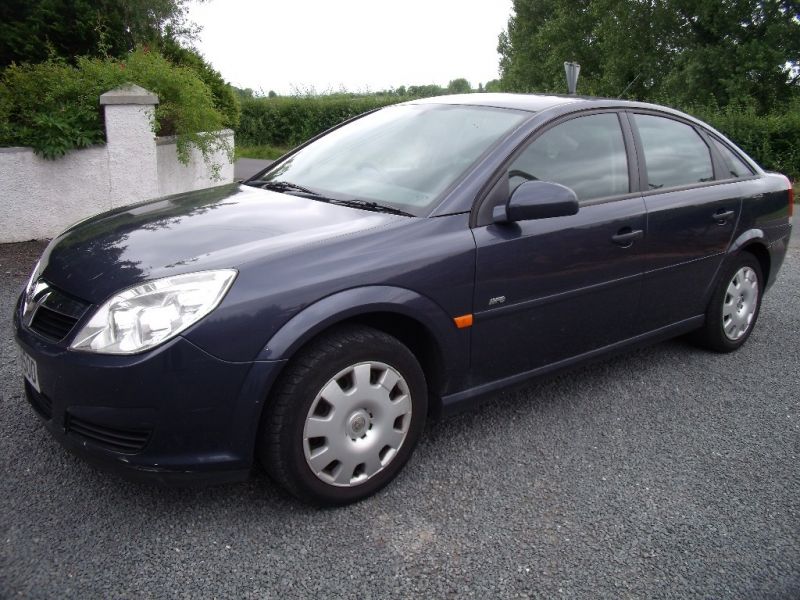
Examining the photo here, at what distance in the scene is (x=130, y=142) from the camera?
7.18m

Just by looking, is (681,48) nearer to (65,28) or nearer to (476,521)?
(65,28)

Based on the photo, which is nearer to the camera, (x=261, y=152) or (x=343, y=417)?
(x=343, y=417)

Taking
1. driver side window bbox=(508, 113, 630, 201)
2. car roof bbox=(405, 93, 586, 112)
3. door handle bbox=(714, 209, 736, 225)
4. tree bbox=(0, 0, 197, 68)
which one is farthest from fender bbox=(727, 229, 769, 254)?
tree bbox=(0, 0, 197, 68)

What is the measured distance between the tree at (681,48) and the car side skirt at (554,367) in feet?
42.4

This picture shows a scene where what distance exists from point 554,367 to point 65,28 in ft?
25.5

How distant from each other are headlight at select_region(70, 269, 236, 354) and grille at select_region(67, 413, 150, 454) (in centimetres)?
27

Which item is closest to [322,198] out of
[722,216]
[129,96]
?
[722,216]

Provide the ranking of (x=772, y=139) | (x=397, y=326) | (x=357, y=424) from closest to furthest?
(x=357, y=424) < (x=397, y=326) < (x=772, y=139)

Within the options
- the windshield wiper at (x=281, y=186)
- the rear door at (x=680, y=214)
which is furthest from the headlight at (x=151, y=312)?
the rear door at (x=680, y=214)

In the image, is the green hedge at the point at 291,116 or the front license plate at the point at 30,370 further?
the green hedge at the point at 291,116

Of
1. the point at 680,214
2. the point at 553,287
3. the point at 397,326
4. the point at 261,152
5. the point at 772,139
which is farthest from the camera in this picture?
the point at 261,152

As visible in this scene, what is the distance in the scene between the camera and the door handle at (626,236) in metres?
3.56

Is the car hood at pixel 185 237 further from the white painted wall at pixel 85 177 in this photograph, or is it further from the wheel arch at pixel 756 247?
the white painted wall at pixel 85 177

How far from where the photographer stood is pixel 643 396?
13.1ft
